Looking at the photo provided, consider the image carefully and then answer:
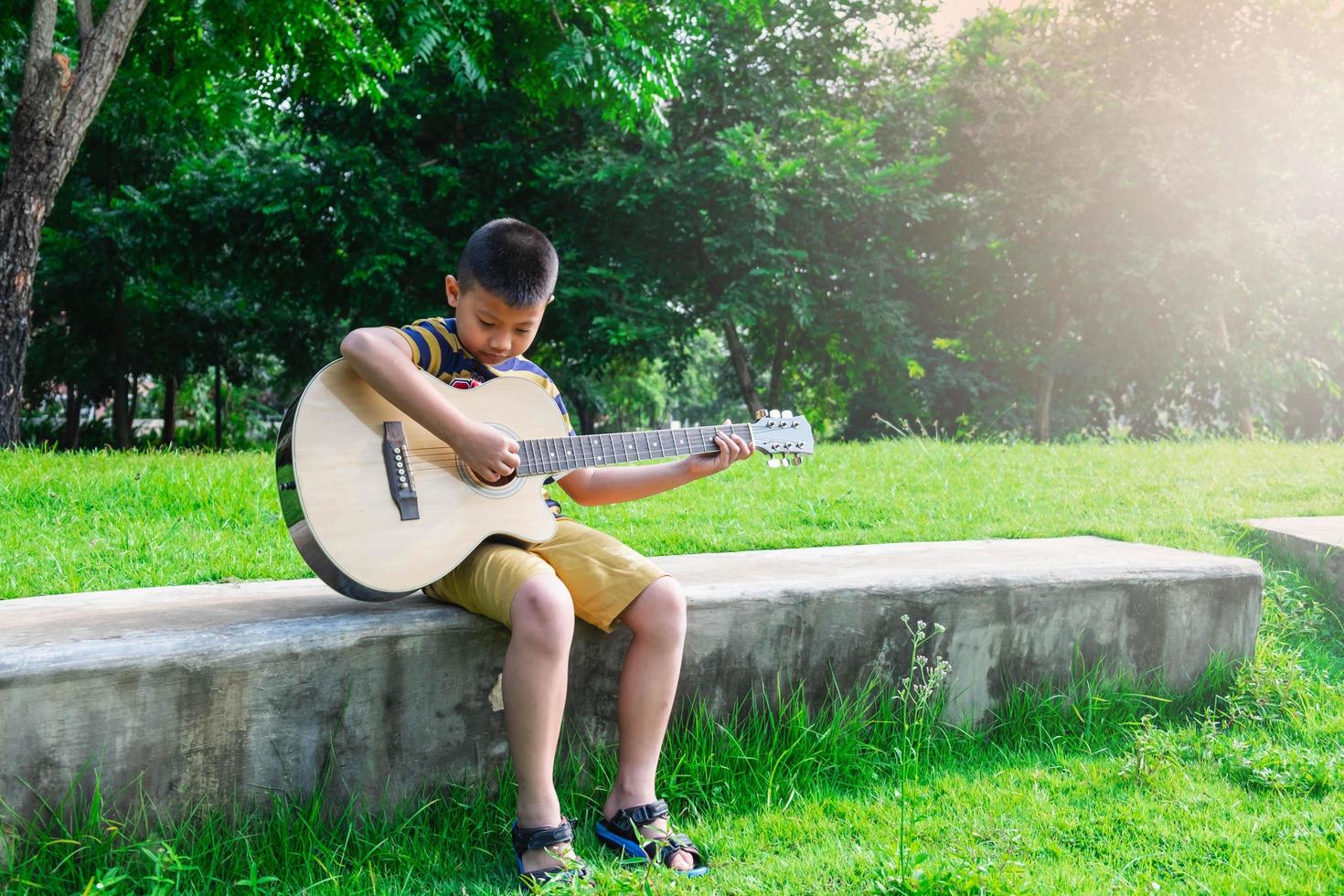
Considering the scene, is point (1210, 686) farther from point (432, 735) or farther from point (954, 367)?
point (954, 367)

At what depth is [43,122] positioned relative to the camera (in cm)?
757

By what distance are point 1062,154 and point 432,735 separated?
1461 cm

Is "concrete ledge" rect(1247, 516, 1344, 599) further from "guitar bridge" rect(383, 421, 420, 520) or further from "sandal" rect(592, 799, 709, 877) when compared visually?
"guitar bridge" rect(383, 421, 420, 520)

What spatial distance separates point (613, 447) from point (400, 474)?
24.0 inches

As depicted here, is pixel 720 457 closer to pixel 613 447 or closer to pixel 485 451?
pixel 613 447

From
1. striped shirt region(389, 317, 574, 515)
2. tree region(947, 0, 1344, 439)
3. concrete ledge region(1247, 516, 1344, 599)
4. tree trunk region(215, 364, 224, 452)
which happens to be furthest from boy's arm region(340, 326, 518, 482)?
tree trunk region(215, 364, 224, 452)

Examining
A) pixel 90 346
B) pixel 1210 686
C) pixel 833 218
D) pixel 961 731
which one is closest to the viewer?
pixel 961 731

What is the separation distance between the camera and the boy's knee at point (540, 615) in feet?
7.89

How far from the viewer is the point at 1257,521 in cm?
494

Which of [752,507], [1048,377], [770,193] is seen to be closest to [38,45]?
[752,507]

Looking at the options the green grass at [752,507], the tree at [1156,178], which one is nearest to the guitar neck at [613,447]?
the green grass at [752,507]

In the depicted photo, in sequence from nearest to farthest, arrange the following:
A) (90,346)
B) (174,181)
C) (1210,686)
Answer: (1210,686) → (174,181) → (90,346)

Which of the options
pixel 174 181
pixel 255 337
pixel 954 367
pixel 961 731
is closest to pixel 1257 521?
pixel 961 731

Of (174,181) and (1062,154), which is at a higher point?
(1062,154)
